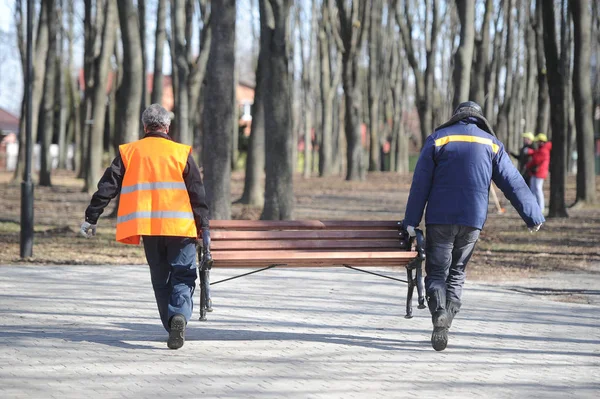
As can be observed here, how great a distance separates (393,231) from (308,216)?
1311cm

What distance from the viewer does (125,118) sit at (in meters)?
19.4

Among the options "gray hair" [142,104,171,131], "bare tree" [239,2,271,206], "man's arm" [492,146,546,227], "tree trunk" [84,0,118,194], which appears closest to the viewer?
"gray hair" [142,104,171,131]

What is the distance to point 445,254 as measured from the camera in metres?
7.86

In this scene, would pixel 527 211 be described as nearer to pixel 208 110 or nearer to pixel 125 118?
pixel 208 110

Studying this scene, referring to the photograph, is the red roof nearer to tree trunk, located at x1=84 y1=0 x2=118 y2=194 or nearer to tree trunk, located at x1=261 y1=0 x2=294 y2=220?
tree trunk, located at x1=84 y1=0 x2=118 y2=194

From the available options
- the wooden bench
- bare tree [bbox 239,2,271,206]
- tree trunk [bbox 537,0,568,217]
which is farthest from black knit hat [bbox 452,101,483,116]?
bare tree [bbox 239,2,271,206]

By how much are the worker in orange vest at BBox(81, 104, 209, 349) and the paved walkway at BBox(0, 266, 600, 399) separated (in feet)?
1.40

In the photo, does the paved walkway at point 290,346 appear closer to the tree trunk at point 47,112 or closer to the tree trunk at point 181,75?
the tree trunk at point 181,75

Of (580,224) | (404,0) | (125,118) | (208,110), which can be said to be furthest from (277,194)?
(404,0)

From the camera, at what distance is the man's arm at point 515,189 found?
312 inches

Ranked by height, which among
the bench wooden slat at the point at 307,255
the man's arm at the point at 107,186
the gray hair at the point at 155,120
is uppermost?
the gray hair at the point at 155,120

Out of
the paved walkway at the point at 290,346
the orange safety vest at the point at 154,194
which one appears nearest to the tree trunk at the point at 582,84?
the paved walkway at the point at 290,346

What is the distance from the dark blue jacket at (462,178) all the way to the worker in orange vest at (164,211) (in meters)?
1.64

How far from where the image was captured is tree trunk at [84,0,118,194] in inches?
1072
